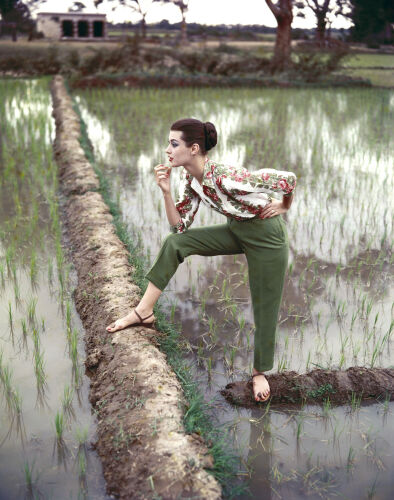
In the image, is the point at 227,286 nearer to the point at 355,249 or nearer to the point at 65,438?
the point at 355,249

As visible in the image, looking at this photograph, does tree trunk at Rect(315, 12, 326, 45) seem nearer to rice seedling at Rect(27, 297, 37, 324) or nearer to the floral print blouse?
rice seedling at Rect(27, 297, 37, 324)

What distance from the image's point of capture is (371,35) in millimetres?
21125

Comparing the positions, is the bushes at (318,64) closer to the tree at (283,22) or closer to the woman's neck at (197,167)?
the tree at (283,22)

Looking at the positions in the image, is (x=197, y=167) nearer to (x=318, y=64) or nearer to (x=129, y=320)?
(x=129, y=320)

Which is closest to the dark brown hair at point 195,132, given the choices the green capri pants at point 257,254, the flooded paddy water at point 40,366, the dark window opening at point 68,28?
the green capri pants at point 257,254

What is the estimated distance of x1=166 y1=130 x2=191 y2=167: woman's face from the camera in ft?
7.01

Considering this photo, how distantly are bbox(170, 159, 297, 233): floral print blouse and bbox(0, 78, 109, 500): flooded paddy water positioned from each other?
919mm

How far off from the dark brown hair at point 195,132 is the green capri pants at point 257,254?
0.32m

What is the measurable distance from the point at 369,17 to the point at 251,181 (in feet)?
66.6

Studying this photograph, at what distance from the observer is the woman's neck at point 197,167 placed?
2.16m

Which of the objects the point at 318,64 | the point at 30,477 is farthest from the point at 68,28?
the point at 30,477

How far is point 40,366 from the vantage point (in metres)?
2.35

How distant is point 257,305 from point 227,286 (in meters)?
1.01

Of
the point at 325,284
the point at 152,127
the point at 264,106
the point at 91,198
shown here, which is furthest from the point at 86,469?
the point at 264,106
